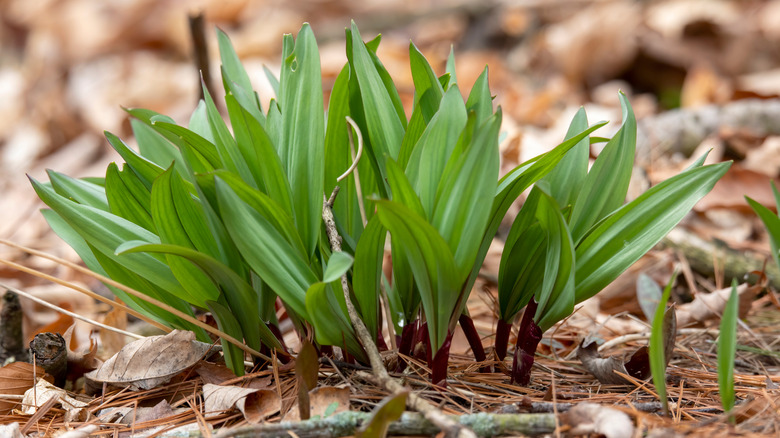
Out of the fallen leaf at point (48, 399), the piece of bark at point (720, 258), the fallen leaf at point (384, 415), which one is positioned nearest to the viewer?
the fallen leaf at point (384, 415)

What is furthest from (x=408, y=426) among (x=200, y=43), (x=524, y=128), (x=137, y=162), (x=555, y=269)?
(x=524, y=128)

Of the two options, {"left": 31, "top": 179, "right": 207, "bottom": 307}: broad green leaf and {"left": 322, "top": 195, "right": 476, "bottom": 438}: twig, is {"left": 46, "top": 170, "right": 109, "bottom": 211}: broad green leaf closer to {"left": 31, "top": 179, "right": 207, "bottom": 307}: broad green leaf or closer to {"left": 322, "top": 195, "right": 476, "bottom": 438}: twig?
{"left": 31, "top": 179, "right": 207, "bottom": 307}: broad green leaf

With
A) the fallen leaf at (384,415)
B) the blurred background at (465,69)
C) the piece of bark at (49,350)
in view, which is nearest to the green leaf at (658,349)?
the fallen leaf at (384,415)

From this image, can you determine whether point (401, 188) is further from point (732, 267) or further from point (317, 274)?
point (732, 267)

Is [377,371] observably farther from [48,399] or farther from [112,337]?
[112,337]

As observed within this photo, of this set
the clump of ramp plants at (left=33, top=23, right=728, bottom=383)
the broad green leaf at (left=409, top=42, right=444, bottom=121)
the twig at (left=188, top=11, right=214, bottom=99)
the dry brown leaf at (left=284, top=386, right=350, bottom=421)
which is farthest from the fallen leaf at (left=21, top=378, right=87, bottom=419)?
the twig at (left=188, top=11, right=214, bottom=99)

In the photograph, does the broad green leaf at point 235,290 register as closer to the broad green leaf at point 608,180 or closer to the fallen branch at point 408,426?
the fallen branch at point 408,426
